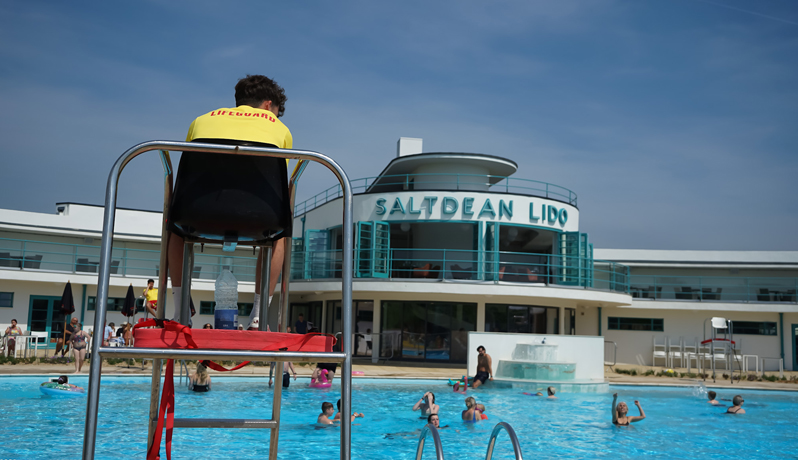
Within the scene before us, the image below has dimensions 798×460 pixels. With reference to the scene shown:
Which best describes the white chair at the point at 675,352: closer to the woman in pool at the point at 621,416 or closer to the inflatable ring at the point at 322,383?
the woman in pool at the point at 621,416

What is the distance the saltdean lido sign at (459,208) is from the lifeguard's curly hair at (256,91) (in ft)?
64.8

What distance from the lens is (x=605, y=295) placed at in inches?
909

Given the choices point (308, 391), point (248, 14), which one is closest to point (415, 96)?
point (308, 391)

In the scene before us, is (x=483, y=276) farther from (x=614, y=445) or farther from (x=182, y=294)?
(x=182, y=294)

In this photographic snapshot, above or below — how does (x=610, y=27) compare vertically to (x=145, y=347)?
above

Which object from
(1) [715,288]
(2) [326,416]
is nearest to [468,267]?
(2) [326,416]

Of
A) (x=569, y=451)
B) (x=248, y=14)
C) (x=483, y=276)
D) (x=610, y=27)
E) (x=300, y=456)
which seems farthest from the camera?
(x=483, y=276)

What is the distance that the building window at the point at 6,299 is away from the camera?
24328 mm

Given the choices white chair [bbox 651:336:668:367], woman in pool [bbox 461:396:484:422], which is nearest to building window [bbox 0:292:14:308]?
→ woman in pool [bbox 461:396:484:422]

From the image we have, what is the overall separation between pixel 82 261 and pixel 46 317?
2575 mm

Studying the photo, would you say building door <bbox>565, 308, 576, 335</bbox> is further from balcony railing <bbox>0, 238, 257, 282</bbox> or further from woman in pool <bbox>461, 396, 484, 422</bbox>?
woman in pool <bbox>461, 396, 484, 422</bbox>

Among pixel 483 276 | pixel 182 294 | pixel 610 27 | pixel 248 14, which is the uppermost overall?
pixel 610 27

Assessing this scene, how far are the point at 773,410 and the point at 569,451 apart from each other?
8.07m

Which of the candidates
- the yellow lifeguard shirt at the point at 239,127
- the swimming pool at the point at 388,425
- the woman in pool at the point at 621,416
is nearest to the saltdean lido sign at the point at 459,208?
the swimming pool at the point at 388,425
